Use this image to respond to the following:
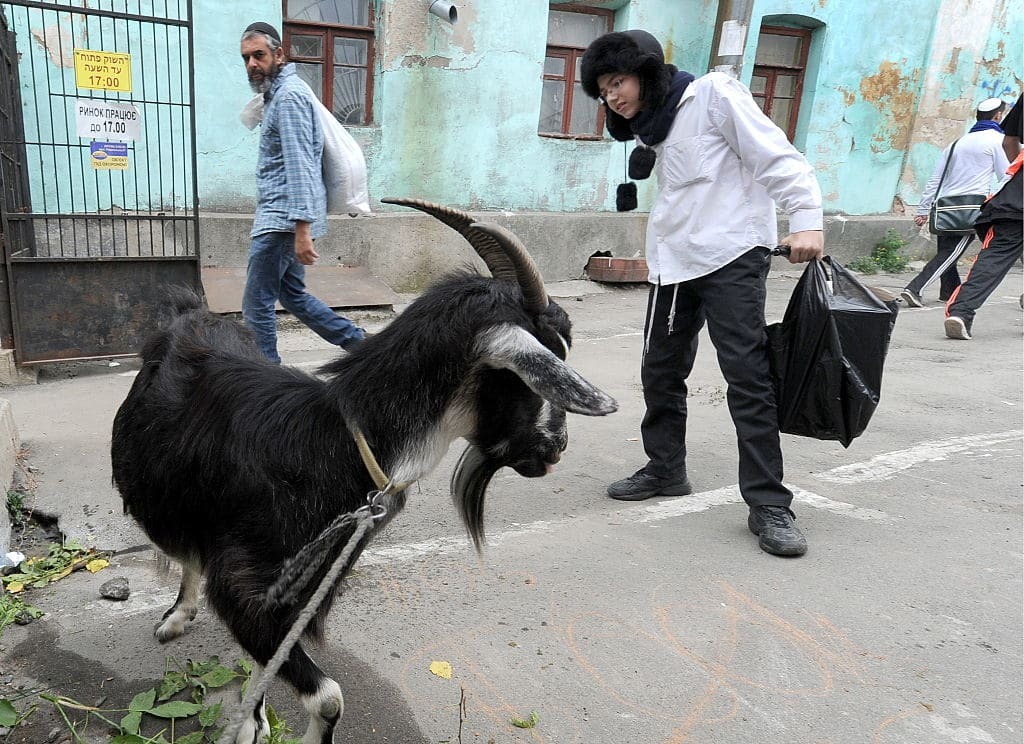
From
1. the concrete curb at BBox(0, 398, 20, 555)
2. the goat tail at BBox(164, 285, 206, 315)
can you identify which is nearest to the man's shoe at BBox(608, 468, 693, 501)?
the goat tail at BBox(164, 285, 206, 315)

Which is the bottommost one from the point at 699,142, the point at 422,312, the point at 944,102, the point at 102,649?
the point at 102,649

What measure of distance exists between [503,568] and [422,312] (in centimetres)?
145

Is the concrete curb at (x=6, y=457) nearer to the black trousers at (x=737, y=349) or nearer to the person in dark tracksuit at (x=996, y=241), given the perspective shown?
the black trousers at (x=737, y=349)

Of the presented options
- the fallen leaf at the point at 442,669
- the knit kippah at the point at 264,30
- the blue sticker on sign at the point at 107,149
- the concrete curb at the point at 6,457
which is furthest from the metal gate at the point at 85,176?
the fallen leaf at the point at 442,669

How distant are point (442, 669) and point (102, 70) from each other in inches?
186

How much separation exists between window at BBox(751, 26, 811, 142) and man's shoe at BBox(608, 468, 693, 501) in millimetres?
8222

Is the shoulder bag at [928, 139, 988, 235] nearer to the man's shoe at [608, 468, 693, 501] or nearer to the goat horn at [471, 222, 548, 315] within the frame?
the man's shoe at [608, 468, 693, 501]

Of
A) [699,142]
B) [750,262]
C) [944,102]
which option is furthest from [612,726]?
[944,102]

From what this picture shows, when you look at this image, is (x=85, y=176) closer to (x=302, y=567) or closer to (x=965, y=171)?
(x=302, y=567)

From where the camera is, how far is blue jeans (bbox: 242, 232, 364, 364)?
14.8 feet

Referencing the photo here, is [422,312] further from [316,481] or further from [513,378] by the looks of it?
[316,481]

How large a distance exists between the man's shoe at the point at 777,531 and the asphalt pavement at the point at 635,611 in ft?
0.17

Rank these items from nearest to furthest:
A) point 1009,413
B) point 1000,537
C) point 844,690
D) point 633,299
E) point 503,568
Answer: point 844,690, point 503,568, point 1000,537, point 1009,413, point 633,299

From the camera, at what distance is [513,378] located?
2105 millimetres
